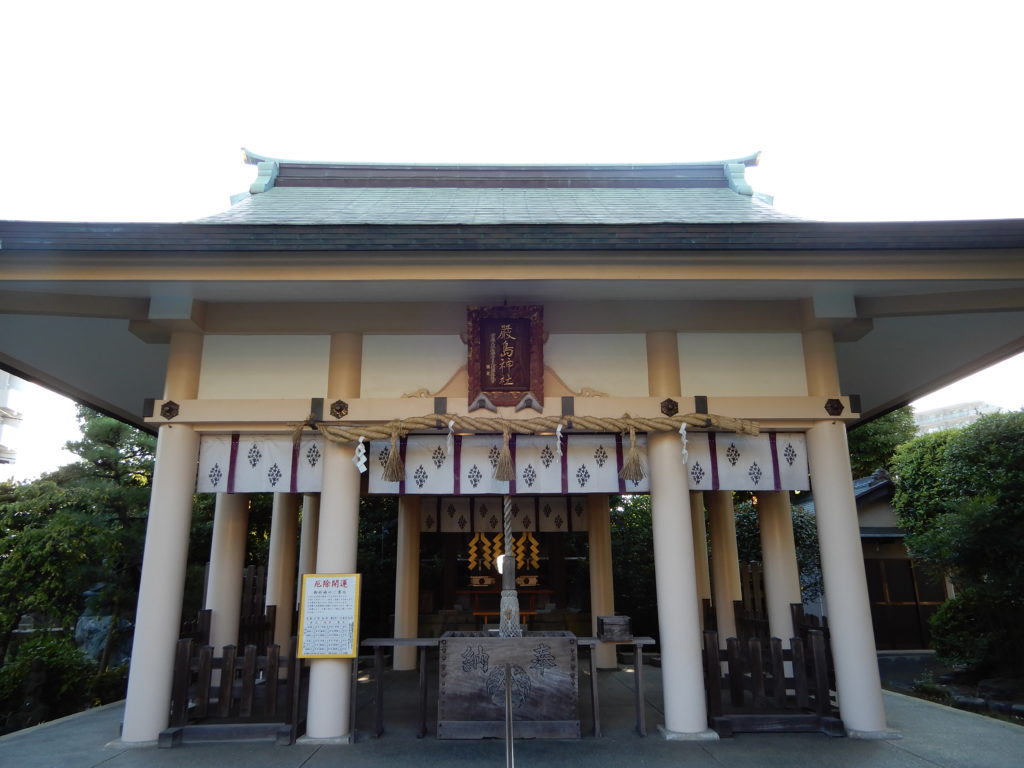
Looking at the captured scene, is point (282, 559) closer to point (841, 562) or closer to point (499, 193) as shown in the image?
point (499, 193)

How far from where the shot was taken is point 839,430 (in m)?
5.32

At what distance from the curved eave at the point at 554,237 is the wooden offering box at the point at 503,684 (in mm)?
3139

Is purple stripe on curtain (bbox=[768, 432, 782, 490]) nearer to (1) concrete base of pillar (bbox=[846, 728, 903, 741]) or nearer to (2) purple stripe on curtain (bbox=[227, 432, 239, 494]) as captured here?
(1) concrete base of pillar (bbox=[846, 728, 903, 741])

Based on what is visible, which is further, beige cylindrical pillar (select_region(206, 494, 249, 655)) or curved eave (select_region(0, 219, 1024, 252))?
beige cylindrical pillar (select_region(206, 494, 249, 655))

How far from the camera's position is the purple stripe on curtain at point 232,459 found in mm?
5387

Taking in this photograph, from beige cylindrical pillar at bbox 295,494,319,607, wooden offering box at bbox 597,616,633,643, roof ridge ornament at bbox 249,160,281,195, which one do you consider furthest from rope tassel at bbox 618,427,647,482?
roof ridge ornament at bbox 249,160,281,195

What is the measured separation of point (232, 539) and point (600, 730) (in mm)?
4611

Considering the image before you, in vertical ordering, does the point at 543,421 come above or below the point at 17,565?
above

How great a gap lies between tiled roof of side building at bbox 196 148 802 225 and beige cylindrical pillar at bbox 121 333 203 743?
178 centimetres

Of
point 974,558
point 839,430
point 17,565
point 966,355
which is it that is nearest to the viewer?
point 839,430

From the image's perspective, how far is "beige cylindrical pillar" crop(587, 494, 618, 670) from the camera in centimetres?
867

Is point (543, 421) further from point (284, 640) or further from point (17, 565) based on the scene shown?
point (17, 565)

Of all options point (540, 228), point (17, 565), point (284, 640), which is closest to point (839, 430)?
point (540, 228)

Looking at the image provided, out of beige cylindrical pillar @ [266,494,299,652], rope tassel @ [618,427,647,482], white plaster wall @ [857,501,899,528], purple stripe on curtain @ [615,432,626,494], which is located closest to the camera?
rope tassel @ [618,427,647,482]
